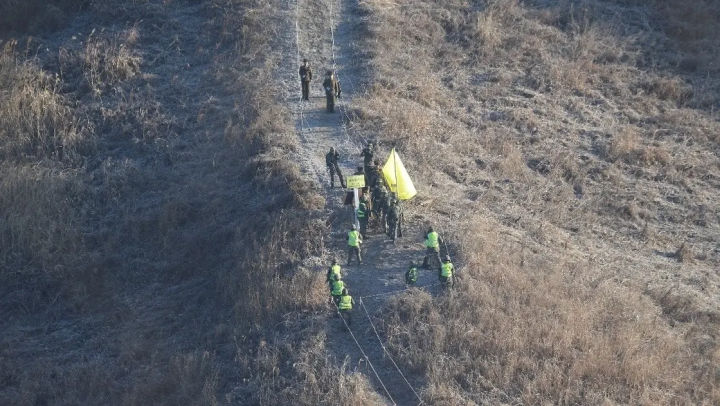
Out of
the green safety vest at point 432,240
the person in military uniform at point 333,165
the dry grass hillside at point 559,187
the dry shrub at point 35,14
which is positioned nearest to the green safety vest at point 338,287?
the dry grass hillside at point 559,187

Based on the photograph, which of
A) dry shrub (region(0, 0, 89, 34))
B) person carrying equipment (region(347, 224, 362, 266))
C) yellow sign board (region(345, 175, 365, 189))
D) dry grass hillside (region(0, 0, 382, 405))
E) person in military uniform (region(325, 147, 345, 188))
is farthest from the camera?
dry shrub (region(0, 0, 89, 34))

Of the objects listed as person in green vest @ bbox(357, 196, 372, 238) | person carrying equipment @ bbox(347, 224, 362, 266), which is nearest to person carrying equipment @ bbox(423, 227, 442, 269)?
person carrying equipment @ bbox(347, 224, 362, 266)

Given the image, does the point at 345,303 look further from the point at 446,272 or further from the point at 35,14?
the point at 35,14

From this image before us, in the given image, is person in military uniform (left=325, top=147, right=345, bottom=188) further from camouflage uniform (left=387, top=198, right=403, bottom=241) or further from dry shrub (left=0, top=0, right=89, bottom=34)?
dry shrub (left=0, top=0, right=89, bottom=34)

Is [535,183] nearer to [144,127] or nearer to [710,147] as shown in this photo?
[710,147]

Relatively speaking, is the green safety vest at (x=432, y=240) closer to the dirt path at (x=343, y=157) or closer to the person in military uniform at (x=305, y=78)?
the dirt path at (x=343, y=157)

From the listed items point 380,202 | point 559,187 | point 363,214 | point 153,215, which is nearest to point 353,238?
point 363,214

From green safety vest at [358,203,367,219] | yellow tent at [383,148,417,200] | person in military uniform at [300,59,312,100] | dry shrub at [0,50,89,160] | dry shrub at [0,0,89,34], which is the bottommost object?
green safety vest at [358,203,367,219]
